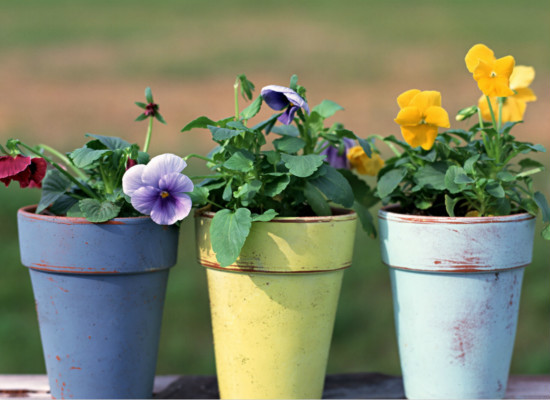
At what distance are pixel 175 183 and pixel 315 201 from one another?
0.90 feet

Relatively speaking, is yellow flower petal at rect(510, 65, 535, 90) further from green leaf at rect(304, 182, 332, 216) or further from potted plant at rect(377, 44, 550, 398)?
green leaf at rect(304, 182, 332, 216)

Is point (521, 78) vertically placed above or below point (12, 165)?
above

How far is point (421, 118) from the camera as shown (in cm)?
131

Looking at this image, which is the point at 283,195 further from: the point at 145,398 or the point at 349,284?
the point at 349,284

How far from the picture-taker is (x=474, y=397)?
134 cm

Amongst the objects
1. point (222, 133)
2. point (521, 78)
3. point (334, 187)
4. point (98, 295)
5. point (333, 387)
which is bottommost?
point (333, 387)

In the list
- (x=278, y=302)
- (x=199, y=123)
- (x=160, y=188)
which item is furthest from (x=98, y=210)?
(x=278, y=302)

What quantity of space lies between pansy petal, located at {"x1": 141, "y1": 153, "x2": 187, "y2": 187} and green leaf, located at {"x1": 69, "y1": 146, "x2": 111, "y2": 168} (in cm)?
9

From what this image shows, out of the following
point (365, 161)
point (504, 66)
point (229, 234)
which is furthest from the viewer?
point (365, 161)

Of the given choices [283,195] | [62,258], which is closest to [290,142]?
[283,195]

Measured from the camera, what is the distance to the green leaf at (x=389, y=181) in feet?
4.40

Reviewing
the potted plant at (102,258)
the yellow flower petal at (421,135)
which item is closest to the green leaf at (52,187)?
the potted plant at (102,258)

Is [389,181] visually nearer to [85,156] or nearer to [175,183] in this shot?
[175,183]

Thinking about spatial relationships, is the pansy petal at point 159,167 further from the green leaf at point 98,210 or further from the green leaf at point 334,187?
the green leaf at point 334,187
